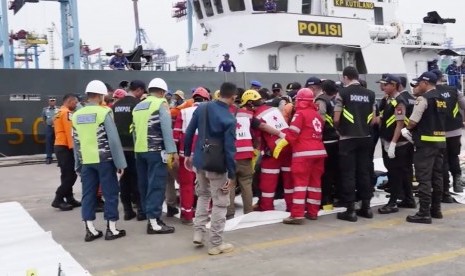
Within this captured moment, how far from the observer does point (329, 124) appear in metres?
5.84

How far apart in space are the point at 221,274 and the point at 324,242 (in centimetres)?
124

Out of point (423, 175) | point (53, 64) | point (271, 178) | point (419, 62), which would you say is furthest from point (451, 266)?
point (53, 64)

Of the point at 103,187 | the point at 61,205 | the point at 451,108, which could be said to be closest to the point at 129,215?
the point at 103,187

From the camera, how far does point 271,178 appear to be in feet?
18.9

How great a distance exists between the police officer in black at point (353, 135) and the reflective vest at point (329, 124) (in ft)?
0.94

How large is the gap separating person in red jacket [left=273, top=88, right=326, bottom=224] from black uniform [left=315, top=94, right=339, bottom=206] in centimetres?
37

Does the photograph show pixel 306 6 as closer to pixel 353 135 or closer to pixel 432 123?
pixel 353 135

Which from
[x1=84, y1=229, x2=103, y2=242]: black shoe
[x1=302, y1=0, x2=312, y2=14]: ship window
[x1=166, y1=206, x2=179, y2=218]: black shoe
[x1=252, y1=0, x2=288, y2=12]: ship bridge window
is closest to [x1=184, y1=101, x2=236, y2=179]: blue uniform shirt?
[x1=84, y1=229, x2=103, y2=242]: black shoe

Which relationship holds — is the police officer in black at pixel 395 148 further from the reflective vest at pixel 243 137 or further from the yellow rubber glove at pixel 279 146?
the reflective vest at pixel 243 137

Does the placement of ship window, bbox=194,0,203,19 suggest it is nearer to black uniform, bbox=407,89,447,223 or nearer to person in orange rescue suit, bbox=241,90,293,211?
person in orange rescue suit, bbox=241,90,293,211

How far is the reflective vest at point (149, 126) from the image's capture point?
504cm

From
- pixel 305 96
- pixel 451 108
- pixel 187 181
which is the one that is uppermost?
pixel 305 96

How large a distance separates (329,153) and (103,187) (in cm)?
260

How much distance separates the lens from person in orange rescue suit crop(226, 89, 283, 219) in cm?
540
